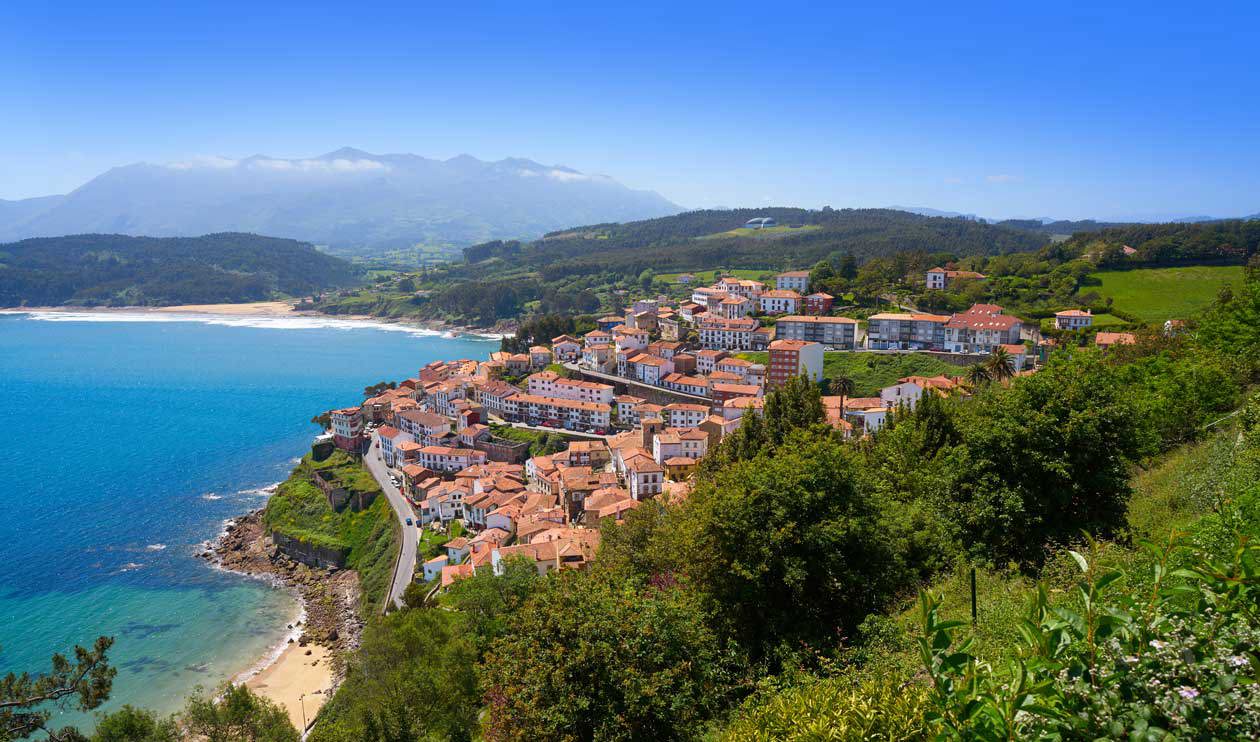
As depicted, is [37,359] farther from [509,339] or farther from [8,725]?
[8,725]

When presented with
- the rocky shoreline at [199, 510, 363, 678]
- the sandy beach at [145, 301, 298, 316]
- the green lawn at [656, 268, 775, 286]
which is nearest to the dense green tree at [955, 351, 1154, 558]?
the rocky shoreline at [199, 510, 363, 678]

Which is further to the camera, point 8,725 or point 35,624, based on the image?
point 35,624

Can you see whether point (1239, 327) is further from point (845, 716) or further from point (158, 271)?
point (158, 271)

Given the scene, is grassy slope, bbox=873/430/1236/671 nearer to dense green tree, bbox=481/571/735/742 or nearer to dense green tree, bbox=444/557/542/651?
dense green tree, bbox=481/571/735/742

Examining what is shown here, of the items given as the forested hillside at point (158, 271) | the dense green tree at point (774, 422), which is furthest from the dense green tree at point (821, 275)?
the forested hillside at point (158, 271)

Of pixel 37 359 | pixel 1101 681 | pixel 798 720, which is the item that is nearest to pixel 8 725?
pixel 798 720

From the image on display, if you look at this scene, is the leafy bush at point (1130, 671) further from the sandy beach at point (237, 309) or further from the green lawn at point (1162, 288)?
the sandy beach at point (237, 309)
